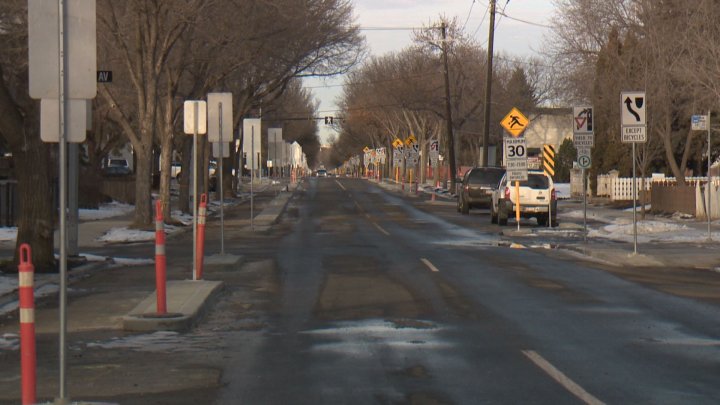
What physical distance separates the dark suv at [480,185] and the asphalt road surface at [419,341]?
75.8 ft

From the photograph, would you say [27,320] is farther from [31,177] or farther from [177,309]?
[31,177]

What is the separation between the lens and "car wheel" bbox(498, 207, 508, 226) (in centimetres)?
3598

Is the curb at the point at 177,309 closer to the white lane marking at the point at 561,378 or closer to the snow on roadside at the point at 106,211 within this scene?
the white lane marking at the point at 561,378

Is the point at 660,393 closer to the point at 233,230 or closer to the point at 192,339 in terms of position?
the point at 192,339

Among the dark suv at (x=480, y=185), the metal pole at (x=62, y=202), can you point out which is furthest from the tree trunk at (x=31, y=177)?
the dark suv at (x=480, y=185)

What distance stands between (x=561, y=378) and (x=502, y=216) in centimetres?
2683

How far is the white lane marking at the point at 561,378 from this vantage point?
875 cm

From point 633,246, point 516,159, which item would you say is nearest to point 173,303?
point 633,246

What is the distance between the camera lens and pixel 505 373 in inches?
389

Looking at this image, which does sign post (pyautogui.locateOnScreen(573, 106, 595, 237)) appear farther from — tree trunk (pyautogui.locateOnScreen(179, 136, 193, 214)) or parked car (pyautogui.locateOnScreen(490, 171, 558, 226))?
tree trunk (pyautogui.locateOnScreen(179, 136, 193, 214))

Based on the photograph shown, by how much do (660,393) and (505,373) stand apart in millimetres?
1441

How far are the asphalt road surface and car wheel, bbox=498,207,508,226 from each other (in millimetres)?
14080

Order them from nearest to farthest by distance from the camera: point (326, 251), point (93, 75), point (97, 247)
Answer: point (93, 75), point (326, 251), point (97, 247)

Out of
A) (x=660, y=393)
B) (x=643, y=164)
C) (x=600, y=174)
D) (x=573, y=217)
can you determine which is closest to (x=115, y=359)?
(x=660, y=393)
